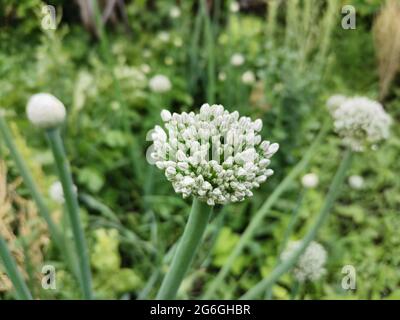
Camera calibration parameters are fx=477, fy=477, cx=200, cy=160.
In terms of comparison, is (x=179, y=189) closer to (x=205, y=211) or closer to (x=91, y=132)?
(x=205, y=211)

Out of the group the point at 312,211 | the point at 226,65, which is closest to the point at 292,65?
the point at 226,65

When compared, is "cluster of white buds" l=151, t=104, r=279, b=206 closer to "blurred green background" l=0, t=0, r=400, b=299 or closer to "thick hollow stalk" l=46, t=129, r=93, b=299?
"thick hollow stalk" l=46, t=129, r=93, b=299

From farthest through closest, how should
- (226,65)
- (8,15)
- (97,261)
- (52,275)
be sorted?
(226,65)
(8,15)
(97,261)
(52,275)

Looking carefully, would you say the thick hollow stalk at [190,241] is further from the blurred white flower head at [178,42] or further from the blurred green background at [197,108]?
the blurred white flower head at [178,42]

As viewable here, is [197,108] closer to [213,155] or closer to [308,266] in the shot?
[308,266]

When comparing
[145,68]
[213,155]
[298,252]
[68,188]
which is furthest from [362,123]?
[145,68]
